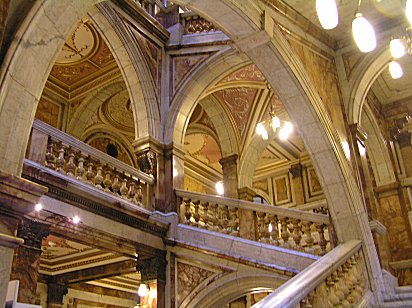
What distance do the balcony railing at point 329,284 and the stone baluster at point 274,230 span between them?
1.27 meters

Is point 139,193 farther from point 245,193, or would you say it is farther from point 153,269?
point 245,193

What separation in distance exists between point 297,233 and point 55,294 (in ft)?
16.5

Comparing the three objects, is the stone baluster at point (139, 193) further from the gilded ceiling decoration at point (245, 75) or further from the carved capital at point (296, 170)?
the carved capital at point (296, 170)

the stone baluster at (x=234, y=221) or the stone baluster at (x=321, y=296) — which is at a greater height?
the stone baluster at (x=234, y=221)

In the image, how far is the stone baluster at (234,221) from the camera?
7.18 meters

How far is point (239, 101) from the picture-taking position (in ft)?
34.5

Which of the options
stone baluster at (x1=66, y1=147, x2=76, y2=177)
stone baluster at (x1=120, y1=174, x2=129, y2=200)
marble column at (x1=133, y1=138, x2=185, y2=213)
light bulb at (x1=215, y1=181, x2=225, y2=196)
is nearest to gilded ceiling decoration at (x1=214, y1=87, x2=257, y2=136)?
marble column at (x1=133, y1=138, x2=185, y2=213)

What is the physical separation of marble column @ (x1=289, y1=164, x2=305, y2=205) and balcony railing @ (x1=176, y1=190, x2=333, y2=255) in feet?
17.6

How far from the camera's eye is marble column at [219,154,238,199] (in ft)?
32.7

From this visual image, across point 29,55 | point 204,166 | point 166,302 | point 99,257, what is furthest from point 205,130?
point 29,55

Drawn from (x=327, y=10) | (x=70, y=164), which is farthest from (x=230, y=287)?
(x=327, y=10)

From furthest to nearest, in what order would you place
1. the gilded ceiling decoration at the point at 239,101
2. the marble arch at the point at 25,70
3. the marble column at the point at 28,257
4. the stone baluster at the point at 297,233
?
the gilded ceiling decoration at the point at 239,101, the stone baluster at the point at 297,233, the marble column at the point at 28,257, the marble arch at the point at 25,70

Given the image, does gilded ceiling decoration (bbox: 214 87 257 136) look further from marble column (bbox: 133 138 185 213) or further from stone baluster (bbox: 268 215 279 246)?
stone baluster (bbox: 268 215 279 246)

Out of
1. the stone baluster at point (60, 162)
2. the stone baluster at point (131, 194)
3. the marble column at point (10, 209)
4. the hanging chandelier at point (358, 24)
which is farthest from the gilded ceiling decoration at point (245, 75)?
the marble column at point (10, 209)
